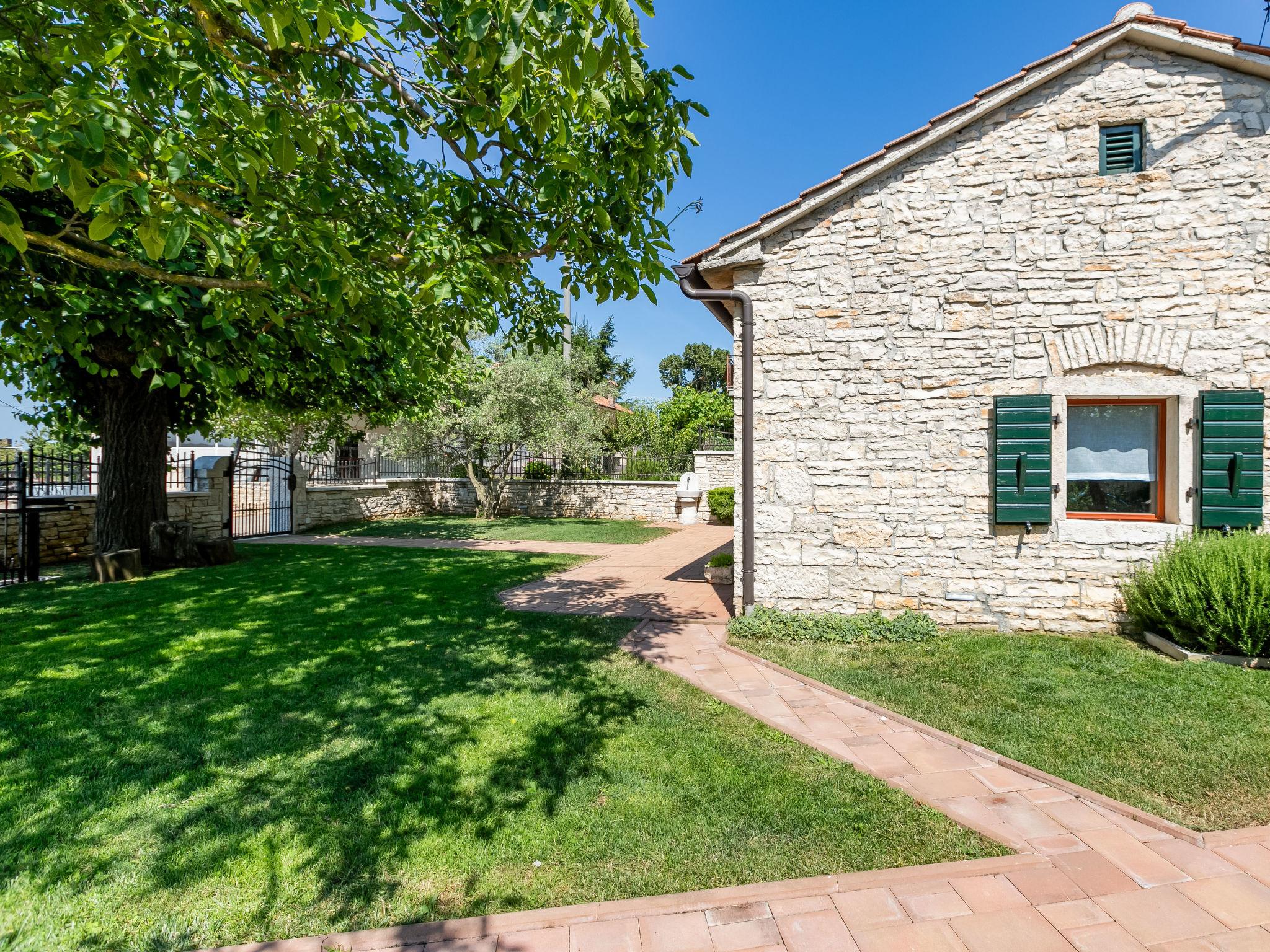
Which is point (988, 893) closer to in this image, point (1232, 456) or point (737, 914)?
point (737, 914)

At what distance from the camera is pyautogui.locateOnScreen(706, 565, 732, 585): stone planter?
862 cm

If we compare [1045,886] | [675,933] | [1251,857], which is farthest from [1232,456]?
[675,933]

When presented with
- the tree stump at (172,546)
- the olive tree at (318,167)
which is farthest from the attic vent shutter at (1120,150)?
the tree stump at (172,546)

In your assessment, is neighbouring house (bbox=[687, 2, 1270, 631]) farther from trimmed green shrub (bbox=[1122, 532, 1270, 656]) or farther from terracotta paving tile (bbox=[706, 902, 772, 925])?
terracotta paving tile (bbox=[706, 902, 772, 925])

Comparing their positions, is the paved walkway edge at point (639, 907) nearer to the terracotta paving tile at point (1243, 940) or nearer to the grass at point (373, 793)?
the grass at point (373, 793)

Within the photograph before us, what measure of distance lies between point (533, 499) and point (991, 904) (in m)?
18.7

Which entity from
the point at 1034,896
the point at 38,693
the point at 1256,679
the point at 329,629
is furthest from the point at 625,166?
the point at 1256,679

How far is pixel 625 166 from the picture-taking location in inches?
172

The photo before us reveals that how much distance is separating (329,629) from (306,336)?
Result: 10.5ft

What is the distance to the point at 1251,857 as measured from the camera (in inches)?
101

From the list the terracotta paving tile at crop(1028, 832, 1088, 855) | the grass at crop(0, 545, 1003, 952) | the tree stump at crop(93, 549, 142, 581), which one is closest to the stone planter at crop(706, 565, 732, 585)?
the grass at crop(0, 545, 1003, 952)

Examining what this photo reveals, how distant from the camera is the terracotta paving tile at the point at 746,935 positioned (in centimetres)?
211

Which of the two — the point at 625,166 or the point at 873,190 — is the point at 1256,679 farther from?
the point at 625,166

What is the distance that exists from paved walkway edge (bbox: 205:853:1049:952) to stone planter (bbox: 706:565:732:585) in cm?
607
